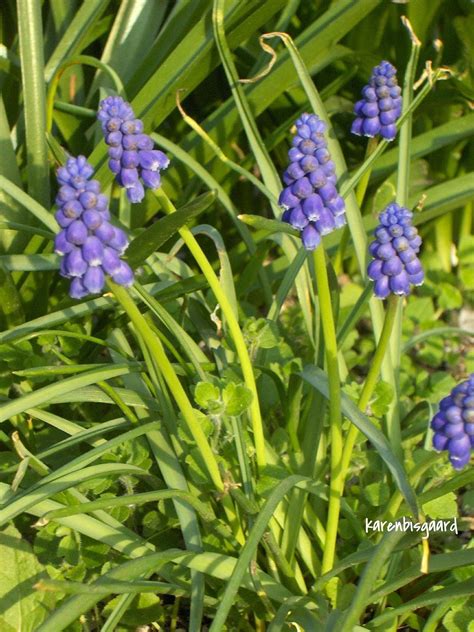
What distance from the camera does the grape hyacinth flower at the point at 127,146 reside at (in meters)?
1.97

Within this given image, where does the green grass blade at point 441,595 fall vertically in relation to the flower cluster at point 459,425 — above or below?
below

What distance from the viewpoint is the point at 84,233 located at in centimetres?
173

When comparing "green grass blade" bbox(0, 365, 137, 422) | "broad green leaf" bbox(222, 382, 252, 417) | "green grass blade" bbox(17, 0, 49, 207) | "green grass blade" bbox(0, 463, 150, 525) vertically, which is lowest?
"green grass blade" bbox(0, 463, 150, 525)

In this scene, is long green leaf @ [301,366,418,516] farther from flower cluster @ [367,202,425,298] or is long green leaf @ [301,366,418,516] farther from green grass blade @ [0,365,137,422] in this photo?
green grass blade @ [0,365,137,422]

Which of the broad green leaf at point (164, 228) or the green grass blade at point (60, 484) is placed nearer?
the broad green leaf at point (164, 228)

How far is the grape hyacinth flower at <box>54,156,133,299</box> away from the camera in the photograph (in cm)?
174

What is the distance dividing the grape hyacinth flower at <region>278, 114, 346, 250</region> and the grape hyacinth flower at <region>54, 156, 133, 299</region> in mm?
403

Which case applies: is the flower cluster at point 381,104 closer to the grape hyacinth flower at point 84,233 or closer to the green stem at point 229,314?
the green stem at point 229,314

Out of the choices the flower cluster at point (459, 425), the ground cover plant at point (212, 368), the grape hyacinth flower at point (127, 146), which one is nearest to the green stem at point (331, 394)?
the ground cover plant at point (212, 368)

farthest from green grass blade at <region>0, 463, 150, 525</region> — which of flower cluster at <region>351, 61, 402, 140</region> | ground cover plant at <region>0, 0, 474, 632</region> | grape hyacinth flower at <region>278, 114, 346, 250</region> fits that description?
flower cluster at <region>351, 61, 402, 140</region>

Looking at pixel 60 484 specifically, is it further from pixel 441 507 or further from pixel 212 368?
pixel 441 507

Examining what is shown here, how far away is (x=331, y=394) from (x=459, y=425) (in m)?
0.40

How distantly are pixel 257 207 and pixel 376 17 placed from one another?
1.14 m

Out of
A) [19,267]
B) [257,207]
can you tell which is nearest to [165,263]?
[19,267]
